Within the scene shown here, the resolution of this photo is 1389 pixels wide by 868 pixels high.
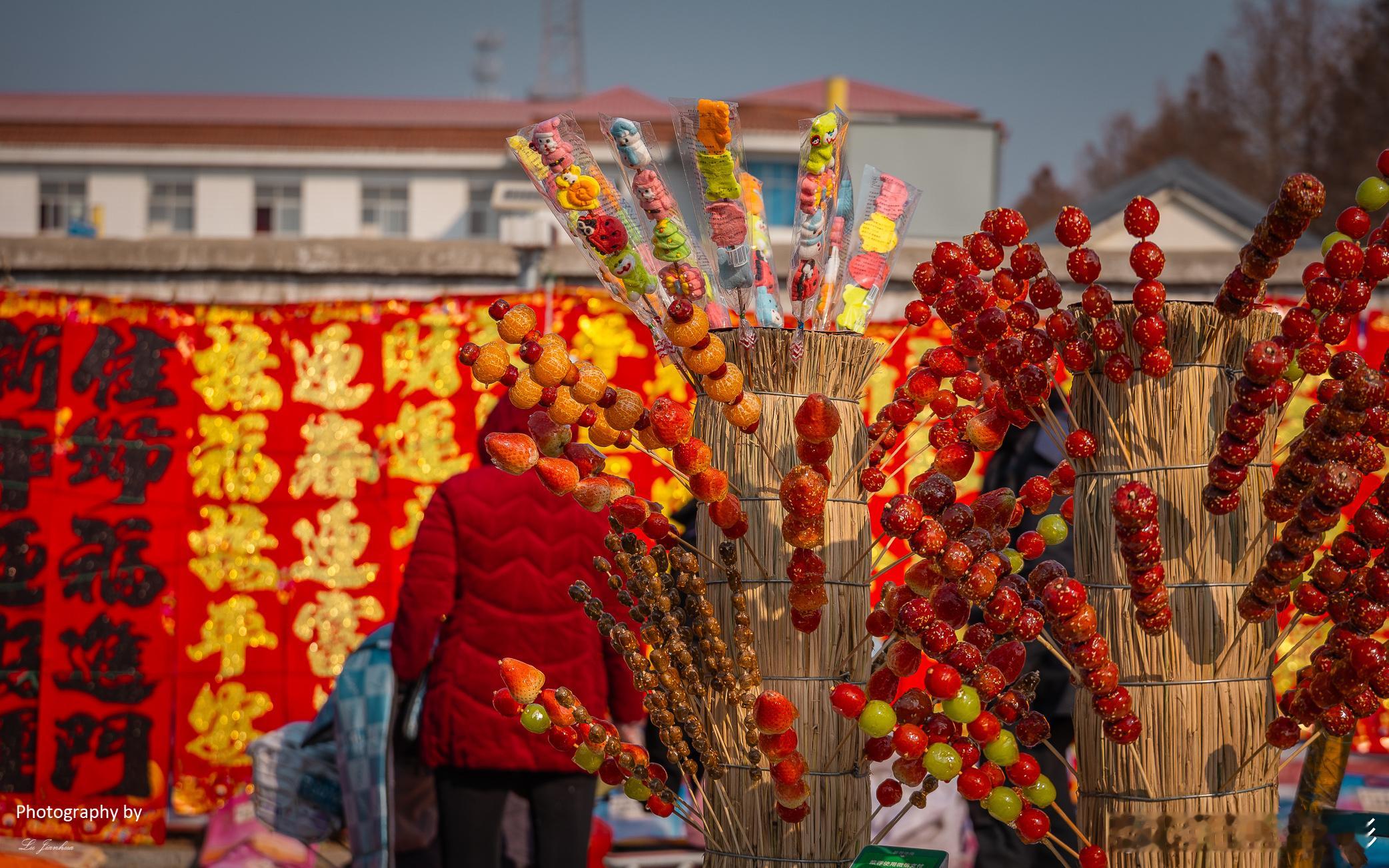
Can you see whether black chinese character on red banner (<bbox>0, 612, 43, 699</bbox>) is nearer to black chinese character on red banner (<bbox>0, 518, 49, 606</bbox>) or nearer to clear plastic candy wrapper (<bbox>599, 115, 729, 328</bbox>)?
black chinese character on red banner (<bbox>0, 518, 49, 606</bbox>)

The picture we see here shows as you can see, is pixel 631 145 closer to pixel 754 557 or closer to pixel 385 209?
pixel 754 557

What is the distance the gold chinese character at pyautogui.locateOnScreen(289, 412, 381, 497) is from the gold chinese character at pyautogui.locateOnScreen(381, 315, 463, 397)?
0.21 metres

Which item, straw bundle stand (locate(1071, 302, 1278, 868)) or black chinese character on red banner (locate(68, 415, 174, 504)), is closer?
straw bundle stand (locate(1071, 302, 1278, 868))

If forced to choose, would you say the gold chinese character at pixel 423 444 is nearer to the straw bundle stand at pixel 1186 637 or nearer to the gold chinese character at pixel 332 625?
the gold chinese character at pixel 332 625

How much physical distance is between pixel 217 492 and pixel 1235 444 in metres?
3.62

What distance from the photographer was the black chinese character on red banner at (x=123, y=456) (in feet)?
14.1

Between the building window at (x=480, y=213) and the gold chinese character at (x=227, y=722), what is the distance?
24774mm

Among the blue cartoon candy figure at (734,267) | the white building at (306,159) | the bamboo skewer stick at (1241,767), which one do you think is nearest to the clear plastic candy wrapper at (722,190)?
the blue cartoon candy figure at (734,267)

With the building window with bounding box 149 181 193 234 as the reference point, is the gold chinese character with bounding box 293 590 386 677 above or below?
below

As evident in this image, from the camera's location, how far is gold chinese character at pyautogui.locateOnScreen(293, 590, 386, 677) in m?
4.28

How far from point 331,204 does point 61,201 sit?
619 centimetres

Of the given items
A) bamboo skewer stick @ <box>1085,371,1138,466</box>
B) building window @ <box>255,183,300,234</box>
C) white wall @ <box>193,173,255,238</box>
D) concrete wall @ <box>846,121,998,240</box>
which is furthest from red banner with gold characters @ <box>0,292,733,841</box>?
white wall @ <box>193,173,255,238</box>

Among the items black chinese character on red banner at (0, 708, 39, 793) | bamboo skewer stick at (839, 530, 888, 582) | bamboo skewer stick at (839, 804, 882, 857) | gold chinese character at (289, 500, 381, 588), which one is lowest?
black chinese character on red banner at (0, 708, 39, 793)

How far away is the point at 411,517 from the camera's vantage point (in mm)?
4312
